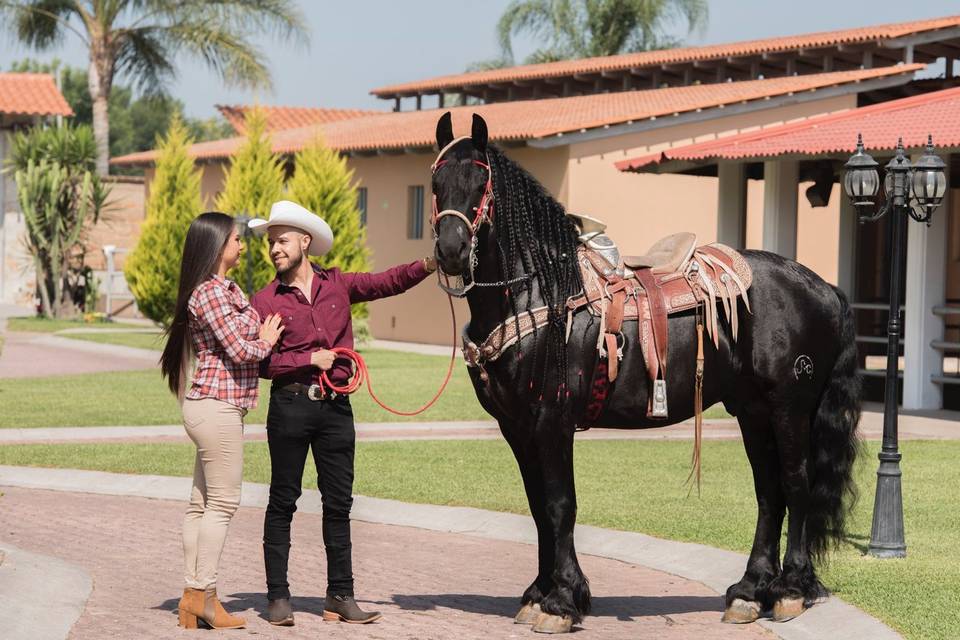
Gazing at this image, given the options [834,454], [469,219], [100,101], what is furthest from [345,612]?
[100,101]

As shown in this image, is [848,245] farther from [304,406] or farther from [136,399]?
[304,406]

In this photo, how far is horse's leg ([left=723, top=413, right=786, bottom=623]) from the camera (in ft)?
23.8

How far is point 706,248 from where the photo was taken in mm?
7613

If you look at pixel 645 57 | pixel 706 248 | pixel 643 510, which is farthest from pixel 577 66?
pixel 706 248

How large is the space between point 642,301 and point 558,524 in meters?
1.18

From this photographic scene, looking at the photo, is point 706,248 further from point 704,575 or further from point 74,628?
point 74,628

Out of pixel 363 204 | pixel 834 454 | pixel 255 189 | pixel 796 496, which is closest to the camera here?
pixel 796 496

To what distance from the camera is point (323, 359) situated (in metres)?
6.86

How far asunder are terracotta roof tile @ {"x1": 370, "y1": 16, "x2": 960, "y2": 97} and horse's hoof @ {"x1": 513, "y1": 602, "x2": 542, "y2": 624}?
23.1 m

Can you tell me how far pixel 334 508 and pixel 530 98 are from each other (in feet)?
109

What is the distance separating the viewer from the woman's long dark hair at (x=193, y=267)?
690 cm

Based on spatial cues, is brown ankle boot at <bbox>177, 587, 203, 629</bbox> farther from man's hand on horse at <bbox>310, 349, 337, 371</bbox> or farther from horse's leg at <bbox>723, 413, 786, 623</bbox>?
horse's leg at <bbox>723, 413, 786, 623</bbox>

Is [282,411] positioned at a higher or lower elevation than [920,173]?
lower

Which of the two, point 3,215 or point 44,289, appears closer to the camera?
point 44,289
